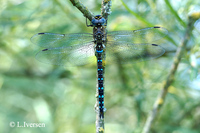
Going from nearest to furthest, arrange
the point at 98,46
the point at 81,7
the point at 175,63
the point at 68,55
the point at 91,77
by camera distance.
→ 1. the point at 81,7
2. the point at 175,63
3. the point at 98,46
4. the point at 68,55
5. the point at 91,77

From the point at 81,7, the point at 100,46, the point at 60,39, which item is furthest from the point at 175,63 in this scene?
the point at 60,39

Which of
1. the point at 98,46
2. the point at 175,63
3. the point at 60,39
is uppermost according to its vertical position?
the point at 60,39

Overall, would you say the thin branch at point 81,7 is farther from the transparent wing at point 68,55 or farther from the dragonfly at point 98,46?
the transparent wing at point 68,55

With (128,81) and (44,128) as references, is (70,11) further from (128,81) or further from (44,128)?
(44,128)

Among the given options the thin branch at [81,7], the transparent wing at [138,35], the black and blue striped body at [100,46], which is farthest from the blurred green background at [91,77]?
the thin branch at [81,7]

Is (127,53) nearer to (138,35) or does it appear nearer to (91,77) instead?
(138,35)
